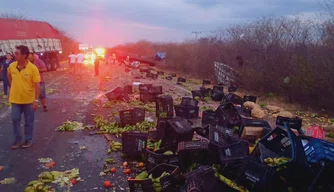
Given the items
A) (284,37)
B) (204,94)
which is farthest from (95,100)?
(284,37)

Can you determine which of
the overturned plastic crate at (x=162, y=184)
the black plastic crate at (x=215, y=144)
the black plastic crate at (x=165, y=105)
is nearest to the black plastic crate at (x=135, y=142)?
the overturned plastic crate at (x=162, y=184)

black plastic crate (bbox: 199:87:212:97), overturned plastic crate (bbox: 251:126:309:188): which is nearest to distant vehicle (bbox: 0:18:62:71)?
black plastic crate (bbox: 199:87:212:97)

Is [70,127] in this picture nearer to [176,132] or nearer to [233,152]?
[176,132]

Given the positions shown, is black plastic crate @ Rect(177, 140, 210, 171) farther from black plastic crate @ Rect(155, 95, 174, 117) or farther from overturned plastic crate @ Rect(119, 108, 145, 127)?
black plastic crate @ Rect(155, 95, 174, 117)

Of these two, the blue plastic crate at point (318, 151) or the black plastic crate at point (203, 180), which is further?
the blue plastic crate at point (318, 151)

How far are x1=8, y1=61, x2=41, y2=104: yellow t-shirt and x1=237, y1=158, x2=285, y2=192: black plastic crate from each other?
510 cm

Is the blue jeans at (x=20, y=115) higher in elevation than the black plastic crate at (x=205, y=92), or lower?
higher

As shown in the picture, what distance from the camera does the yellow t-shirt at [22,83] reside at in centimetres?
657

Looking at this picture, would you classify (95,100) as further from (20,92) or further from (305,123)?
(305,123)

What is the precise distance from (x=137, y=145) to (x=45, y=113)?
18.9ft

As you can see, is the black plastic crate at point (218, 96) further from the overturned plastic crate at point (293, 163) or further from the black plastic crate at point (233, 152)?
the overturned plastic crate at point (293, 163)

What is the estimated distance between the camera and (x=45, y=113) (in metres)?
10.6

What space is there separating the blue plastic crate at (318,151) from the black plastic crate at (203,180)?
154cm

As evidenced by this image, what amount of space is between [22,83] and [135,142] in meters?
2.93
